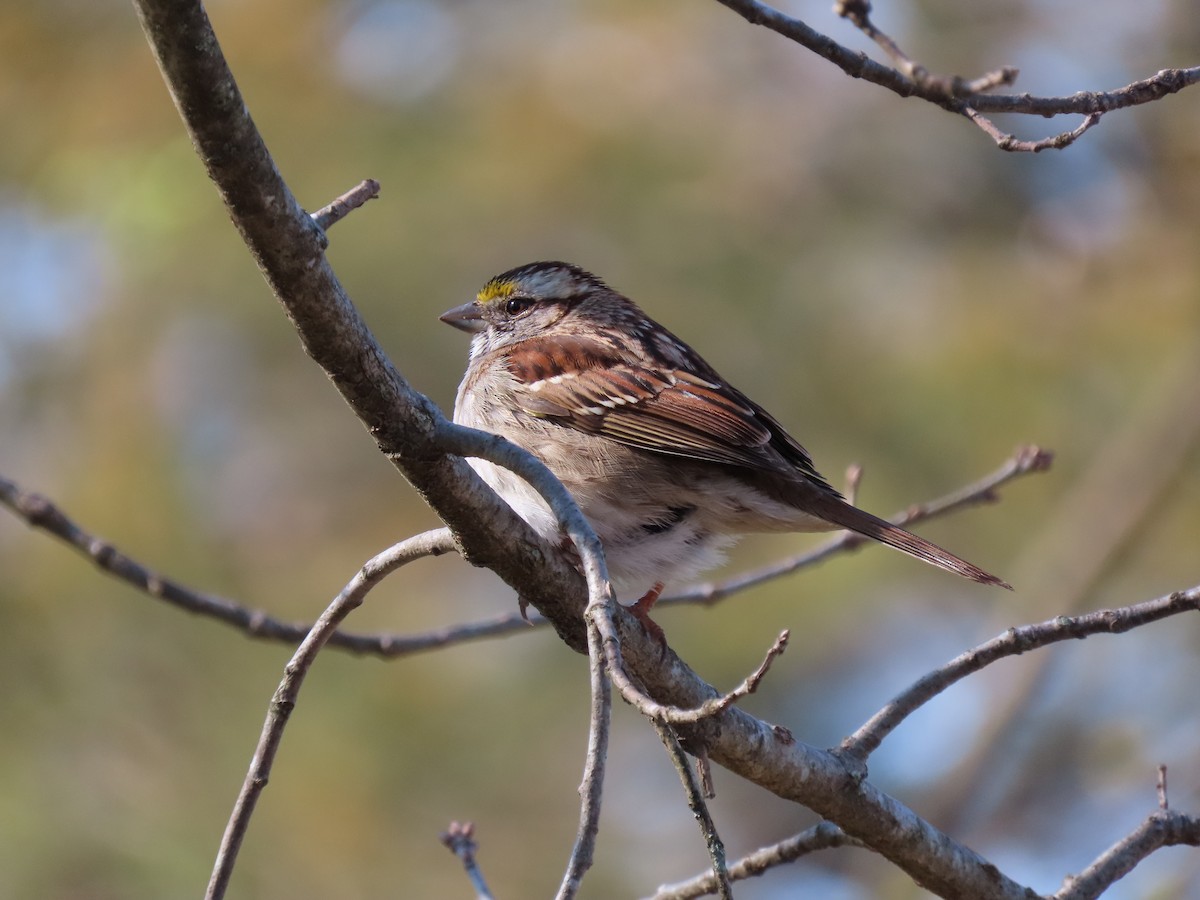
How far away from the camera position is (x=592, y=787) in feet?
6.36

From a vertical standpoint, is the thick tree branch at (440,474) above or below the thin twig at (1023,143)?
below

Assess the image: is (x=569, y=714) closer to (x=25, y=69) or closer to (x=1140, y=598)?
(x=1140, y=598)

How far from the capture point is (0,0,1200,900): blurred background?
5.93 metres

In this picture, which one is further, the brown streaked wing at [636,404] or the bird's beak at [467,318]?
the bird's beak at [467,318]

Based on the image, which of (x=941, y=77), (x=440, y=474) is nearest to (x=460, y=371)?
(x=440, y=474)

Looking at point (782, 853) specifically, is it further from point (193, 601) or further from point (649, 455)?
point (193, 601)

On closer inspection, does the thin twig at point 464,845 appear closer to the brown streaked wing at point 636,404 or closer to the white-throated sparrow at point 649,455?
the white-throated sparrow at point 649,455

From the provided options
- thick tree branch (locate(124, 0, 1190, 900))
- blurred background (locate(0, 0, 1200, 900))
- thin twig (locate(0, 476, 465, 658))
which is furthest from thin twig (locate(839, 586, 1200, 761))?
blurred background (locate(0, 0, 1200, 900))

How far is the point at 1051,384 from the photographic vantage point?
746 cm

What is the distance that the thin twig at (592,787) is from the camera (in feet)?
6.36

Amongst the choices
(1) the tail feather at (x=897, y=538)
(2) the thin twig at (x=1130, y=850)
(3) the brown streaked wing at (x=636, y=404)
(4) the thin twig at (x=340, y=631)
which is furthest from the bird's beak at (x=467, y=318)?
(2) the thin twig at (x=1130, y=850)

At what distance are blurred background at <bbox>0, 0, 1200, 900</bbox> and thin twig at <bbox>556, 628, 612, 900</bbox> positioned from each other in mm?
3481

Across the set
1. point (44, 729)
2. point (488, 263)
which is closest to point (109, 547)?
point (44, 729)

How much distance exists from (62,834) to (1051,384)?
209 inches
